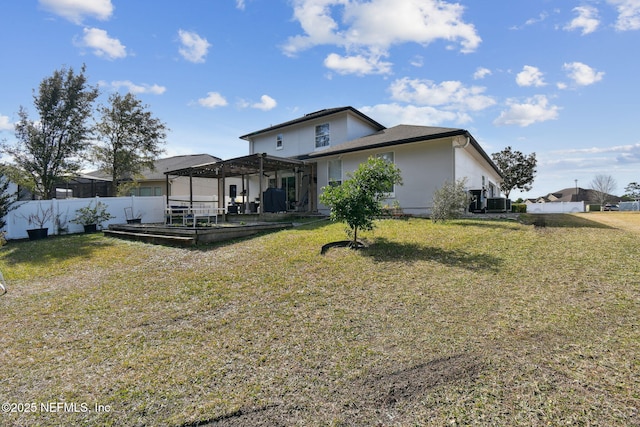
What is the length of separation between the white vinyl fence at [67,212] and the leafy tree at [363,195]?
12.2m

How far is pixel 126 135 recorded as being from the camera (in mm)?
18062

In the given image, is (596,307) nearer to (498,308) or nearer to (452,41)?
(498,308)

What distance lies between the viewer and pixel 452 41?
11227 mm

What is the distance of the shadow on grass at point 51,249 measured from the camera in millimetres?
8443

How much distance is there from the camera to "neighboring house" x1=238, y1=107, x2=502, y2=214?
1216 centimetres

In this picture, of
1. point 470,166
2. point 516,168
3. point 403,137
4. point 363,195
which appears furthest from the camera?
point 516,168

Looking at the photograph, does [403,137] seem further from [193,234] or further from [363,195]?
[193,234]

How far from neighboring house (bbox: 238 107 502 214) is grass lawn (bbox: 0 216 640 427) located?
440cm

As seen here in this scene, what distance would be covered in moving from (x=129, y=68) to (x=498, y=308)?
48.1ft

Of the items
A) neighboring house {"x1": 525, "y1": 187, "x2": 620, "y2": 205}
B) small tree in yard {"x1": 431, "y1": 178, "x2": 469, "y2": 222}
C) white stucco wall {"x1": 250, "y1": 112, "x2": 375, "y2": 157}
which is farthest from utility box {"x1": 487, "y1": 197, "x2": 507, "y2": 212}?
neighboring house {"x1": 525, "y1": 187, "x2": 620, "y2": 205}

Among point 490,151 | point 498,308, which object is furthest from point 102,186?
point 490,151

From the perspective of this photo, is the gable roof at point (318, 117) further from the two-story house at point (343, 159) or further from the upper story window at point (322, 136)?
the upper story window at point (322, 136)

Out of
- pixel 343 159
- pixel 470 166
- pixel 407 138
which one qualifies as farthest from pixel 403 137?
pixel 470 166

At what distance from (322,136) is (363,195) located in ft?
37.3
